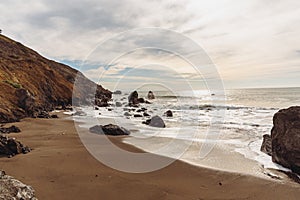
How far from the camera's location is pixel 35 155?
770 centimetres

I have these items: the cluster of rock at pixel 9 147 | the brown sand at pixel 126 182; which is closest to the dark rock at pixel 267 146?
the brown sand at pixel 126 182

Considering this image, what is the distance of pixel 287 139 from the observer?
7.48 meters

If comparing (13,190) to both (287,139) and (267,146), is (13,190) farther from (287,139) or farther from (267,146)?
(267,146)

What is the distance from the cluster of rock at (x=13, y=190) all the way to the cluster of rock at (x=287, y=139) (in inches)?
277

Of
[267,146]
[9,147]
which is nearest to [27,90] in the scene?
[9,147]

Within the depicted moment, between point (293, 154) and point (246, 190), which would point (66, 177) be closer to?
point (246, 190)

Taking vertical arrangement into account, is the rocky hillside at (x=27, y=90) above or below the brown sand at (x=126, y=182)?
above

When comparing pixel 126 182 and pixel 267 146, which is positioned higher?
pixel 267 146

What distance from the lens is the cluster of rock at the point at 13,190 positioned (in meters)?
3.14

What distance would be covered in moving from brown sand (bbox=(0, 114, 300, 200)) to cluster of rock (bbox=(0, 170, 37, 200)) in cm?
149

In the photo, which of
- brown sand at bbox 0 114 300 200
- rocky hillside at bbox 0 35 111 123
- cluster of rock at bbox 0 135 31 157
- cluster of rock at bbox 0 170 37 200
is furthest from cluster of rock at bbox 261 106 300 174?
rocky hillside at bbox 0 35 111 123

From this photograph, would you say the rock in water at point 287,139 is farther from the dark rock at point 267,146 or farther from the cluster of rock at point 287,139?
the dark rock at point 267,146

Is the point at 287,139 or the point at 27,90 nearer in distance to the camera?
the point at 287,139

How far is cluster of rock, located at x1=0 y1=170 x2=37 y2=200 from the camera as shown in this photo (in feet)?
10.3
